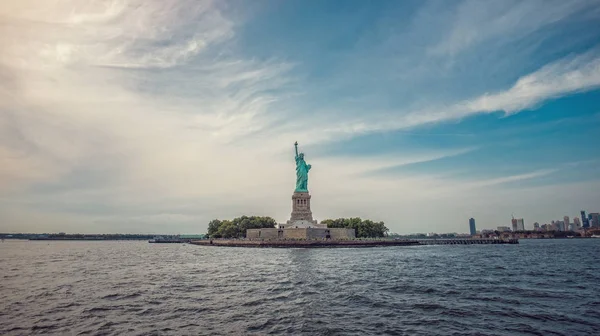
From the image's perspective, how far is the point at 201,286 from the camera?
91.5ft

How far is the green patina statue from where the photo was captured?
108m

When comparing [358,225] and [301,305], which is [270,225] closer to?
[358,225]

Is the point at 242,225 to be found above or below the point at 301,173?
below

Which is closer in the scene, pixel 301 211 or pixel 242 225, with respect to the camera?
pixel 301 211

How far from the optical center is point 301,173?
109m

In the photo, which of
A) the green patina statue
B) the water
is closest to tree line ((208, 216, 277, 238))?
the green patina statue

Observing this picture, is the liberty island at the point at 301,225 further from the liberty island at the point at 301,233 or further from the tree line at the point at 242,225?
the tree line at the point at 242,225

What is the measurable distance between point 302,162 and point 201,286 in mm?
82927

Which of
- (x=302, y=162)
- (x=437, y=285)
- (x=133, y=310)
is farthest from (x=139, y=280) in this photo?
(x=302, y=162)

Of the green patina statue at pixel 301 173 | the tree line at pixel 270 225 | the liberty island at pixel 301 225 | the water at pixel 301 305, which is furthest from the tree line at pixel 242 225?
the water at pixel 301 305

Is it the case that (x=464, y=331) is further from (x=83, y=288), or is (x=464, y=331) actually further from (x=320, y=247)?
(x=320, y=247)

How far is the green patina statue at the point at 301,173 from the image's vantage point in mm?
107700

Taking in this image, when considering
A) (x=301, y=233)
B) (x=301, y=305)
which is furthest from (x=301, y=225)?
(x=301, y=305)

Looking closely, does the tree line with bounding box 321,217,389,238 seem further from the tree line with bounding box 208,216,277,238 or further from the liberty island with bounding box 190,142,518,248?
the tree line with bounding box 208,216,277,238
